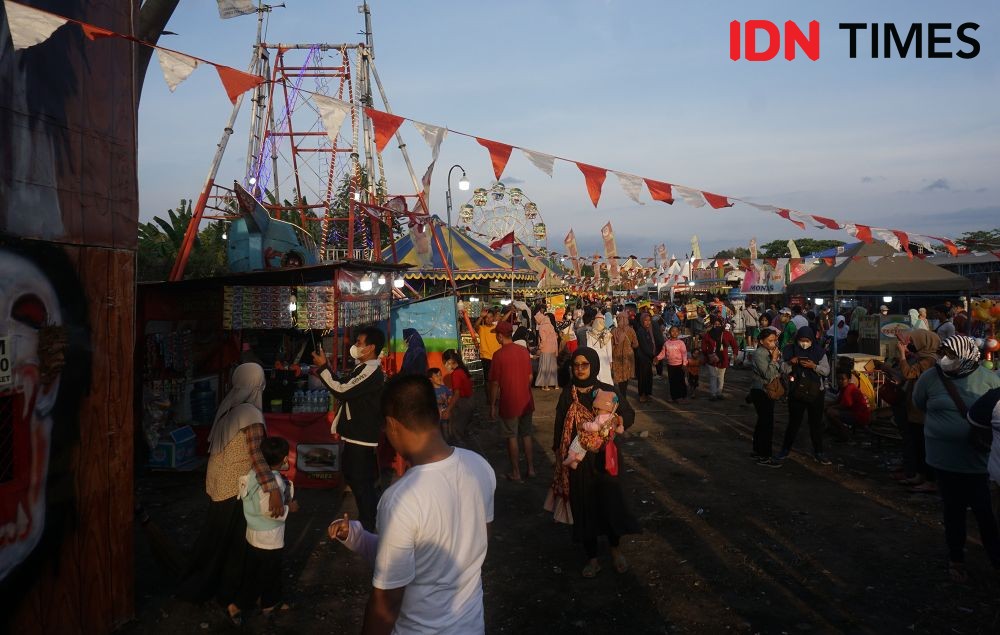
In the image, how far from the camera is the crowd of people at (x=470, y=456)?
216 cm

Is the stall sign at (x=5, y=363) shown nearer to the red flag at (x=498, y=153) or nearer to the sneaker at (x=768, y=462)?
the red flag at (x=498, y=153)

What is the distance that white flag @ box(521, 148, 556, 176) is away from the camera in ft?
24.5

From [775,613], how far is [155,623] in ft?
13.9

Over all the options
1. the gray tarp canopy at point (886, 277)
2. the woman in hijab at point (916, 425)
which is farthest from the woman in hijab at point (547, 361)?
the woman in hijab at point (916, 425)

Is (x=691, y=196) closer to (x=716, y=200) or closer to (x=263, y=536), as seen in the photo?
(x=716, y=200)

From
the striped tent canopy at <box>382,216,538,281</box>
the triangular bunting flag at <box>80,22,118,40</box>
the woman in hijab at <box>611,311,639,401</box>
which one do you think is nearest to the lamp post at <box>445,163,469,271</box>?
the striped tent canopy at <box>382,216,538,281</box>

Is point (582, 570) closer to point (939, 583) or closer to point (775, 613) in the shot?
point (775, 613)

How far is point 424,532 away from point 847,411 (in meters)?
9.15

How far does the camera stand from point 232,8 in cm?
605

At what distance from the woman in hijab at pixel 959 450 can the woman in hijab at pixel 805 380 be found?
2.82m

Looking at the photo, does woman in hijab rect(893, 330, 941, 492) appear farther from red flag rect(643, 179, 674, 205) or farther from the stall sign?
the stall sign

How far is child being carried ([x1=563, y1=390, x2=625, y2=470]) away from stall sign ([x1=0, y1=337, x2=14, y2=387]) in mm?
3545

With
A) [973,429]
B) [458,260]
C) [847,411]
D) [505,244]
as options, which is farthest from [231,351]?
[505,244]

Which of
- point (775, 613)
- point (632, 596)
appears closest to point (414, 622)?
point (632, 596)
